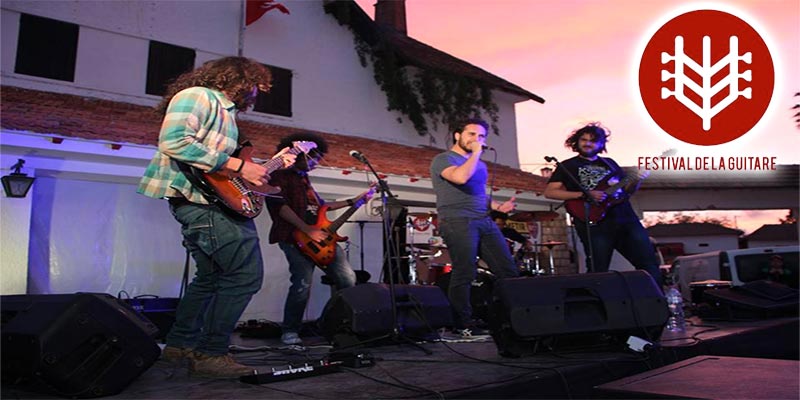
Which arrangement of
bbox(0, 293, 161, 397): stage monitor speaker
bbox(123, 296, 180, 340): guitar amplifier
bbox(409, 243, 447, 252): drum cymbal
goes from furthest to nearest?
bbox(409, 243, 447, 252): drum cymbal
bbox(123, 296, 180, 340): guitar amplifier
bbox(0, 293, 161, 397): stage monitor speaker

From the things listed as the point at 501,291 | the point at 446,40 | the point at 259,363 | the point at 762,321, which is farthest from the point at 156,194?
the point at 446,40

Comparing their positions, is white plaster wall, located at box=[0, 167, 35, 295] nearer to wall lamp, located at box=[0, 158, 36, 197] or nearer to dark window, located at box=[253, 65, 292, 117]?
wall lamp, located at box=[0, 158, 36, 197]

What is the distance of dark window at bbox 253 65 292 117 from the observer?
11.8m

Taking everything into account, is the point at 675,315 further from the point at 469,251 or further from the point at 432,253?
the point at 432,253

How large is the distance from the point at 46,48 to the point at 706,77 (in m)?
9.25

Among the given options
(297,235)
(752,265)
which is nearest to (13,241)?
(297,235)

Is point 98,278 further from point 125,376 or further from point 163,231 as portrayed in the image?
point 125,376

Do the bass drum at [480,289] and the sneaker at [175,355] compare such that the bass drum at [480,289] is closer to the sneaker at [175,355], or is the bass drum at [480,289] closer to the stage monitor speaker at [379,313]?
the stage monitor speaker at [379,313]

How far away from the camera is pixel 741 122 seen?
14.0 ft

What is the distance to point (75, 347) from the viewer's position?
98.7 inches

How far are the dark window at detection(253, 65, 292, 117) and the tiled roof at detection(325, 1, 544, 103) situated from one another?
2.16 m

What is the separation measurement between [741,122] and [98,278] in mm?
6931

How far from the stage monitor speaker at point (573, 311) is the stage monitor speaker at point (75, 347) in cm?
194

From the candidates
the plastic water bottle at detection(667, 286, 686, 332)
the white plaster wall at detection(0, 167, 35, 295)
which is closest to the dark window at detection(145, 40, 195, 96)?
the white plaster wall at detection(0, 167, 35, 295)
